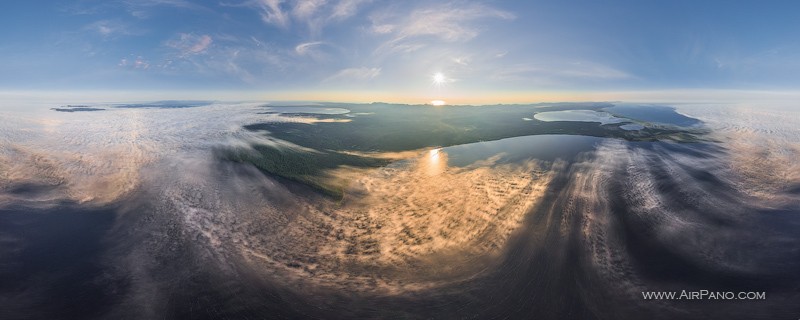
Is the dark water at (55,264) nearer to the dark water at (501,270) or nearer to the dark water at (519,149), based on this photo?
the dark water at (501,270)

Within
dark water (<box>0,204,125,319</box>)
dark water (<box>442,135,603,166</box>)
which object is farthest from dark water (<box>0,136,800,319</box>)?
dark water (<box>442,135,603,166</box>)

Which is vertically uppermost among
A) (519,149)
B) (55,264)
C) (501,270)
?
(519,149)

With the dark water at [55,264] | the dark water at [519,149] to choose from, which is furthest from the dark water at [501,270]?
the dark water at [519,149]

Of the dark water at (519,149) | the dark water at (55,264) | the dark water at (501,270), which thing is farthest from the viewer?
the dark water at (519,149)

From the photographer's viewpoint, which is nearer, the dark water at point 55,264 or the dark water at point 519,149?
the dark water at point 55,264

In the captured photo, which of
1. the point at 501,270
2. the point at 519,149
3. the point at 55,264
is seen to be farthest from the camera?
the point at 519,149

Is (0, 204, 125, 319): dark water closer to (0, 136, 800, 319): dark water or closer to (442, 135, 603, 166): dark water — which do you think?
(0, 136, 800, 319): dark water

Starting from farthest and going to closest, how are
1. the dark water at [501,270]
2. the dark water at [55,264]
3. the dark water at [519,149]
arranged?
the dark water at [519,149], the dark water at [55,264], the dark water at [501,270]

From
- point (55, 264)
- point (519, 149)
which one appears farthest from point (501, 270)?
point (519, 149)

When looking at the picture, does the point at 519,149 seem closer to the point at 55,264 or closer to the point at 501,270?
the point at 501,270

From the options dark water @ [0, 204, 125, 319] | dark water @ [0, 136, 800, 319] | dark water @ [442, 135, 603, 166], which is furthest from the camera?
dark water @ [442, 135, 603, 166]

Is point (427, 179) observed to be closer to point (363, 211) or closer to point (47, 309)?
point (363, 211)

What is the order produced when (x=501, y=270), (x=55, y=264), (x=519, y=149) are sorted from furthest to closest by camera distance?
(x=519, y=149)
(x=55, y=264)
(x=501, y=270)
